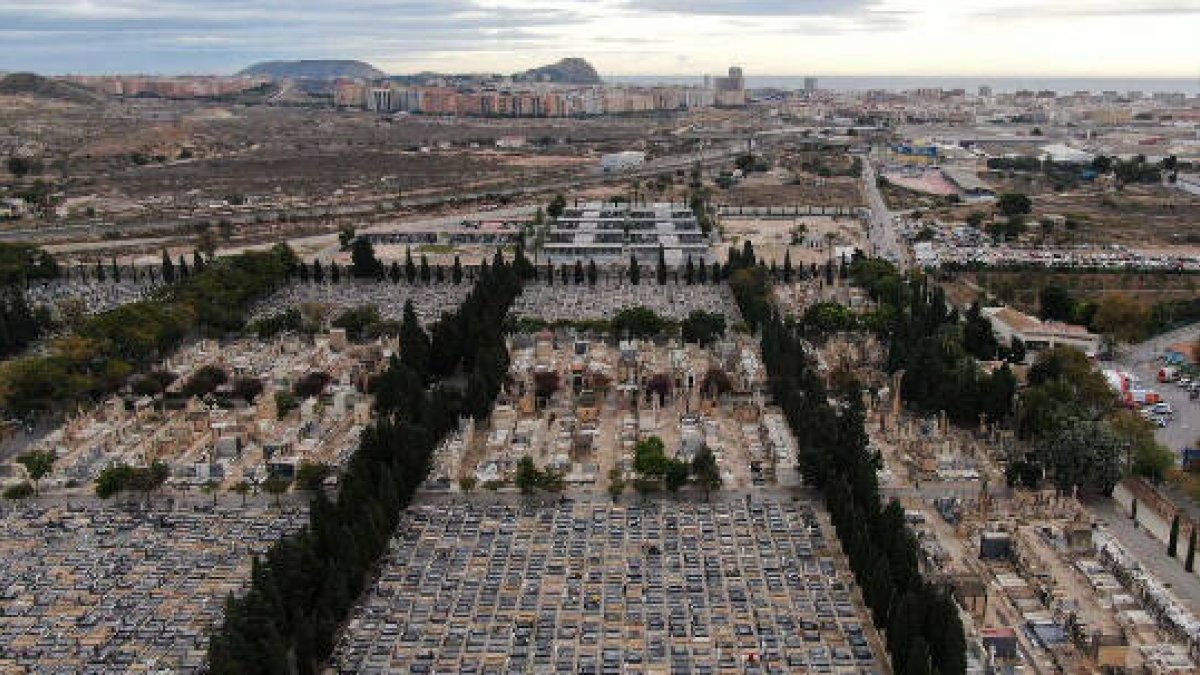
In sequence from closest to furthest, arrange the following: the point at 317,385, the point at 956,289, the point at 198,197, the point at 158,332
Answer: the point at 317,385 → the point at 158,332 → the point at 956,289 → the point at 198,197

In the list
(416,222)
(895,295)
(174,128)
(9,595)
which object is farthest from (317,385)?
(174,128)

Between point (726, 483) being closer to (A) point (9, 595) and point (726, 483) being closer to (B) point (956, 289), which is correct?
(A) point (9, 595)

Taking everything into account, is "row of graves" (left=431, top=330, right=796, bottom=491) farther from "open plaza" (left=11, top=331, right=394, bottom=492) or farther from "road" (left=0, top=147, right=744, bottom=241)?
"road" (left=0, top=147, right=744, bottom=241)

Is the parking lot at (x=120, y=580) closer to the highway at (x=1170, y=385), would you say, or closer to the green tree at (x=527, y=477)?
the green tree at (x=527, y=477)

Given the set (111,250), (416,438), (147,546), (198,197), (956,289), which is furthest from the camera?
(198,197)

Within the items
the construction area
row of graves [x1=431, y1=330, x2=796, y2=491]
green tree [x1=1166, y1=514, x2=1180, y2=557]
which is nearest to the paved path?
green tree [x1=1166, y1=514, x2=1180, y2=557]

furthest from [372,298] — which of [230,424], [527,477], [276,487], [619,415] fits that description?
[527,477]

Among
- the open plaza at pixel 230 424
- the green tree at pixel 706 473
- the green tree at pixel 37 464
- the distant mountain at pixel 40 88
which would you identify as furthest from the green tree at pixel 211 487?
the distant mountain at pixel 40 88
